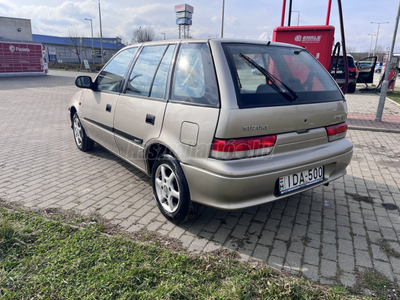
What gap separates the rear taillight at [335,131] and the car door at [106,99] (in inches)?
103

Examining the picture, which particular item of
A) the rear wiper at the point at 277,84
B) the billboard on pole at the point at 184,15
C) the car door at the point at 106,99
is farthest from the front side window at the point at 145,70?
the billboard on pole at the point at 184,15

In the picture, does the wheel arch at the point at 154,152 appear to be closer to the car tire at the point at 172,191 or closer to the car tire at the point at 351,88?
the car tire at the point at 172,191

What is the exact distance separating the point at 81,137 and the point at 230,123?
12.6 ft

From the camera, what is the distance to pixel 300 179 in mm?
3025

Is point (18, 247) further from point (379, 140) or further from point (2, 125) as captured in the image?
point (379, 140)

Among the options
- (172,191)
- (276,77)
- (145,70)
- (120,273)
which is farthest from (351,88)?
(120,273)

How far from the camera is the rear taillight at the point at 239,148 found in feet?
8.56

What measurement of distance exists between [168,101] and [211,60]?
63 cm

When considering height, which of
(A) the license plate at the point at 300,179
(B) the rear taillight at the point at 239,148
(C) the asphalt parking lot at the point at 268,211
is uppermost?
(B) the rear taillight at the point at 239,148

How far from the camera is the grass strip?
2238mm

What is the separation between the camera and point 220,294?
2.23 metres

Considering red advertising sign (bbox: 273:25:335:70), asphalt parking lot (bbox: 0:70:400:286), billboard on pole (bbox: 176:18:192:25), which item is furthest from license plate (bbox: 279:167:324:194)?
billboard on pole (bbox: 176:18:192:25)

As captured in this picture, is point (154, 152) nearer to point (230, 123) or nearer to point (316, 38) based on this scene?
point (230, 123)

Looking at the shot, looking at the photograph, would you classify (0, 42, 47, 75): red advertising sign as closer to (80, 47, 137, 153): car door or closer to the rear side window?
(80, 47, 137, 153): car door
